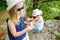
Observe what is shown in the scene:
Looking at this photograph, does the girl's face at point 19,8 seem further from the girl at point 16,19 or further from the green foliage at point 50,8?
the green foliage at point 50,8

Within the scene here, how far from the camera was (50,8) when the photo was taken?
23.5ft

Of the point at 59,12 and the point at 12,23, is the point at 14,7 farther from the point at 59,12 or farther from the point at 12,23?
the point at 59,12

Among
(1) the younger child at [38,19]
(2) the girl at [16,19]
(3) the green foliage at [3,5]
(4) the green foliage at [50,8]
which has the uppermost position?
(2) the girl at [16,19]

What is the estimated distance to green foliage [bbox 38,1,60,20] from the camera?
22.1 ft

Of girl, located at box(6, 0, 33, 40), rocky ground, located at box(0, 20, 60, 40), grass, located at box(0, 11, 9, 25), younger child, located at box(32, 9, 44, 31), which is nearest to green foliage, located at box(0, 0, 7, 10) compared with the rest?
grass, located at box(0, 11, 9, 25)

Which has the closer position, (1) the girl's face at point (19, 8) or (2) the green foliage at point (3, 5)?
(1) the girl's face at point (19, 8)

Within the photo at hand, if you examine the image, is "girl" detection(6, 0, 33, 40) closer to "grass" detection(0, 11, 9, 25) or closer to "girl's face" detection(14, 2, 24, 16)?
"girl's face" detection(14, 2, 24, 16)

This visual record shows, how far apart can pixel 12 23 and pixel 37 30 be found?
183 centimetres

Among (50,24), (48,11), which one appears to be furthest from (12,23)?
(48,11)

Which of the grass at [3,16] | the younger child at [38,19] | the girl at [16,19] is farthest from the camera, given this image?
the grass at [3,16]

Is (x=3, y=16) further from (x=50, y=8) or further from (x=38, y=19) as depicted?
(x=38, y=19)

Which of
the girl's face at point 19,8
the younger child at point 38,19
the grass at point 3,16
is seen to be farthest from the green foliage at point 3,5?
the girl's face at point 19,8

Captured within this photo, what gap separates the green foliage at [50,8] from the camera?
22.1 ft

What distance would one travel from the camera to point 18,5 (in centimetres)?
338
